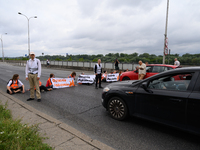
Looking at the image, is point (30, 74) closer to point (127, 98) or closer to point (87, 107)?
point (87, 107)

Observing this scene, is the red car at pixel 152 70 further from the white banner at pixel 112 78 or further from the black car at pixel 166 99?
the black car at pixel 166 99

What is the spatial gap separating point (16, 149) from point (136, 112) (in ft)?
8.90

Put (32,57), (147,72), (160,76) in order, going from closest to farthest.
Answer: (160,76)
(32,57)
(147,72)

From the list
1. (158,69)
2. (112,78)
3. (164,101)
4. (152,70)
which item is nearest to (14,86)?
(112,78)

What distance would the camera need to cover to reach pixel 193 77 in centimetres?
295

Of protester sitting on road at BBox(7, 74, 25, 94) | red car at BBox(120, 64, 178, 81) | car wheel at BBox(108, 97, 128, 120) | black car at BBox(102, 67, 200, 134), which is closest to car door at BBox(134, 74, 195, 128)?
black car at BBox(102, 67, 200, 134)

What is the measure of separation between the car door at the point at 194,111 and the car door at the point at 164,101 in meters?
0.08

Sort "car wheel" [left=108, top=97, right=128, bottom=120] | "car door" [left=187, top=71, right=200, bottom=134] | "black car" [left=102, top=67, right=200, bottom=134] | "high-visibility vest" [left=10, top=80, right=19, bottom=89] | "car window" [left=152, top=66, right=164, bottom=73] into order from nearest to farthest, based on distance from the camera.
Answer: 1. "car door" [left=187, top=71, right=200, bottom=134]
2. "black car" [left=102, top=67, right=200, bottom=134]
3. "car wheel" [left=108, top=97, right=128, bottom=120]
4. "high-visibility vest" [left=10, top=80, right=19, bottom=89]
5. "car window" [left=152, top=66, right=164, bottom=73]

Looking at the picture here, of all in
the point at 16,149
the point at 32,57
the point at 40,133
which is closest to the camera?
the point at 16,149

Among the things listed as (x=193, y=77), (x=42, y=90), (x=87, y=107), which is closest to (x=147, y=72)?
(x=87, y=107)

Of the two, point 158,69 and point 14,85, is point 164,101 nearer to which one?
point 158,69

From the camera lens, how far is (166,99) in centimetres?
309

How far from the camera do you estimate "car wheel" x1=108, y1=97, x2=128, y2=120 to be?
3.88 m

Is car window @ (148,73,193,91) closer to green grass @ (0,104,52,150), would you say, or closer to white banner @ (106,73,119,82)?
green grass @ (0,104,52,150)
